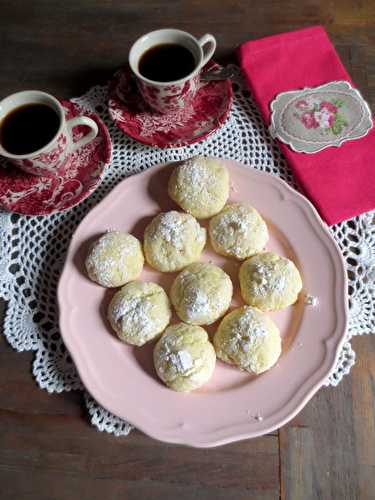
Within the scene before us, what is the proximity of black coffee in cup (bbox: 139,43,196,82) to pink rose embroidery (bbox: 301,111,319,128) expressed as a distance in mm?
294

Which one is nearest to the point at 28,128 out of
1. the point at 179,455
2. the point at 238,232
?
the point at 238,232

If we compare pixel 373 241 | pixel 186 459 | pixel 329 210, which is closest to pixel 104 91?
pixel 329 210

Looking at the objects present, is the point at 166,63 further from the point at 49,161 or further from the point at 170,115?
the point at 49,161

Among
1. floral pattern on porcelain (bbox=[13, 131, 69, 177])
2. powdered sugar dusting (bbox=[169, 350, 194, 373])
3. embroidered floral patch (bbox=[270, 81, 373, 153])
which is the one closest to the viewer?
powdered sugar dusting (bbox=[169, 350, 194, 373])

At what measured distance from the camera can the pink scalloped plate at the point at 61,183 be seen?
0.97m

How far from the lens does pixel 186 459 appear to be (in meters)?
0.83

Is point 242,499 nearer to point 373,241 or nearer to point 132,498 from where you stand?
point 132,498

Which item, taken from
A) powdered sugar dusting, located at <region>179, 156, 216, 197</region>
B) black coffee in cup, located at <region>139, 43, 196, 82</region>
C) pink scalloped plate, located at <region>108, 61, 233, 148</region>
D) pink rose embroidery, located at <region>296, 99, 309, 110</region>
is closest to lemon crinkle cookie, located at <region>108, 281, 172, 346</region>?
powdered sugar dusting, located at <region>179, 156, 216, 197</region>

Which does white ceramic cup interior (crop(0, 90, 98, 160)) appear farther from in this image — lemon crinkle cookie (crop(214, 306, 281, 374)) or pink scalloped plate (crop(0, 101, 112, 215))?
lemon crinkle cookie (crop(214, 306, 281, 374))

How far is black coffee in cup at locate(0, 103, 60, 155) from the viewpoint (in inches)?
36.5

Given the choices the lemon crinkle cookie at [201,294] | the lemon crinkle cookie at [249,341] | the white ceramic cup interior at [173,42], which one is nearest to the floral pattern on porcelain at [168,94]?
the white ceramic cup interior at [173,42]

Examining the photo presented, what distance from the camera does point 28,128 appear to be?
939mm

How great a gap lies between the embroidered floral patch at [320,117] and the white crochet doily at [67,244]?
0.05 metres

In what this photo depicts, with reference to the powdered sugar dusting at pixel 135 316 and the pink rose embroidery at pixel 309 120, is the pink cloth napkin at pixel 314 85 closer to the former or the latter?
the pink rose embroidery at pixel 309 120
